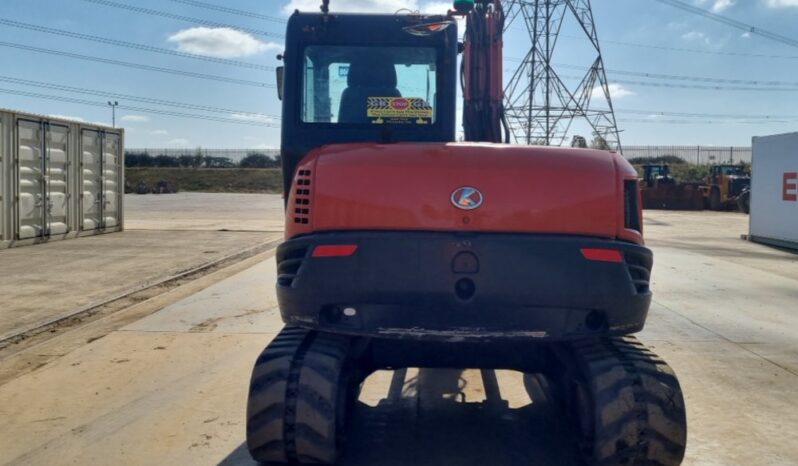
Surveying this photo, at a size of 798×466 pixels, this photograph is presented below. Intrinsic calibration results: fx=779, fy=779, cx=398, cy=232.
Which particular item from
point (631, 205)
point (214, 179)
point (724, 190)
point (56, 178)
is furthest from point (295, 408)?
point (214, 179)

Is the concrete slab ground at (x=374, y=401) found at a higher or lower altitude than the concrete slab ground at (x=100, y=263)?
lower

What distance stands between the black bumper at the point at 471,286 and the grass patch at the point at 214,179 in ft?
205

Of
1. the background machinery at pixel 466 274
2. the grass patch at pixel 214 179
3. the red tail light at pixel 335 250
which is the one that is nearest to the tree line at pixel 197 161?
the grass patch at pixel 214 179

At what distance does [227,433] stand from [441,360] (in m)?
1.51

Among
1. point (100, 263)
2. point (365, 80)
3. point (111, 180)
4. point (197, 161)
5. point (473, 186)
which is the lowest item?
point (100, 263)

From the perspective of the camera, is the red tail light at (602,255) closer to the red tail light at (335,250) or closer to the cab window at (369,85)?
the red tail light at (335,250)

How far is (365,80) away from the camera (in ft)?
17.9

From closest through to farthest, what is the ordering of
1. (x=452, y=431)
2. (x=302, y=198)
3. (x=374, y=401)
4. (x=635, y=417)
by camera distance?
(x=635, y=417) < (x=302, y=198) < (x=452, y=431) < (x=374, y=401)

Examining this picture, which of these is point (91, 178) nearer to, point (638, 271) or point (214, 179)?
point (638, 271)

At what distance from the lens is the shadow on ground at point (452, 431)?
4.70m

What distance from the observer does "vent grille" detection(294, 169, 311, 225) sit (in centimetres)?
413

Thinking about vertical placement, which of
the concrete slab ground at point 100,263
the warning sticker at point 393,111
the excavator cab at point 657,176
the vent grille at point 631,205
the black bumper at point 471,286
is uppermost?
the excavator cab at point 657,176

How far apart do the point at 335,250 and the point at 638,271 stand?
62.9 inches

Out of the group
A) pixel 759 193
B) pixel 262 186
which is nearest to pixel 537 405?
pixel 759 193
